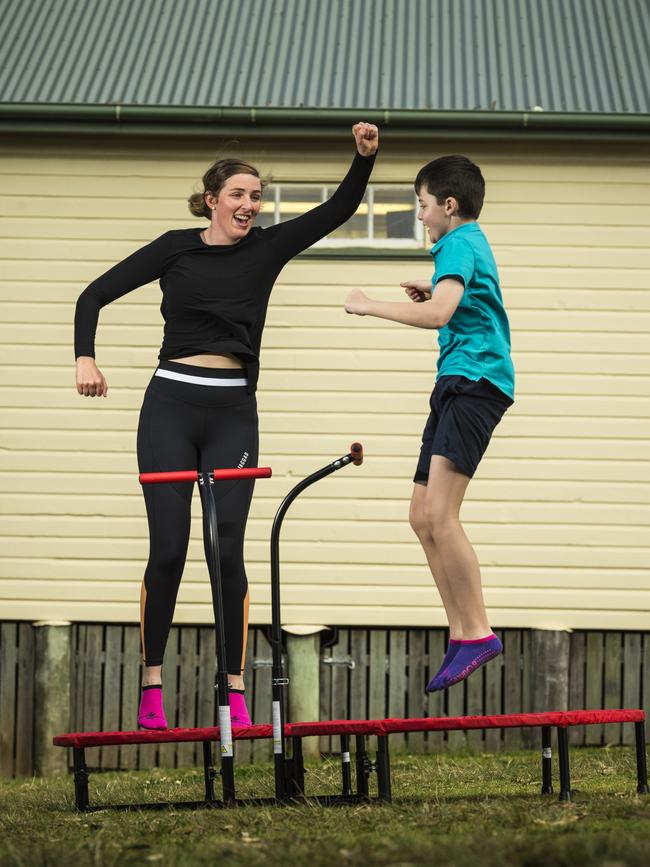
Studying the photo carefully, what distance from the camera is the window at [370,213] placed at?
10562 mm

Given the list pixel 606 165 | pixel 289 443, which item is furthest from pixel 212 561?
pixel 606 165

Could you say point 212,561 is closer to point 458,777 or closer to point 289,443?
point 458,777

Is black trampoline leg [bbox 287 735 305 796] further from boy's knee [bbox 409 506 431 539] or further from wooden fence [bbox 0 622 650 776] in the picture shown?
wooden fence [bbox 0 622 650 776]

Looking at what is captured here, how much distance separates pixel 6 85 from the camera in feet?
34.6

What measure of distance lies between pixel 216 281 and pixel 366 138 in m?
0.81

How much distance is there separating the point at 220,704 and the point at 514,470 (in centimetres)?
567

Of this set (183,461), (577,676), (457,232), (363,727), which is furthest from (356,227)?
(363,727)

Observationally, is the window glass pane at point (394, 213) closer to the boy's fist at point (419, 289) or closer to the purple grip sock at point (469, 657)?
the boy's fist at point (419, 289)

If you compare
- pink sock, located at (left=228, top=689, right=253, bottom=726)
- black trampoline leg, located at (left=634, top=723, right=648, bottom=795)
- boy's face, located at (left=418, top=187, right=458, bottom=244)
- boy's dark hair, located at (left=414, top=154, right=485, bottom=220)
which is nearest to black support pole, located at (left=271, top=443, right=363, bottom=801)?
pink sock, located at (left=228, top=689, right=253, bottom=726)

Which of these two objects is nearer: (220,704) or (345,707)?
(220,704)

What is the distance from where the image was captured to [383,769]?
5.32 m

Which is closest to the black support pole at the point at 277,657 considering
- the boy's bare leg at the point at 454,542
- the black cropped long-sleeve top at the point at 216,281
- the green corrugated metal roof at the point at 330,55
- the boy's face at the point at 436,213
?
the boy's bare leg at the point at 454,542

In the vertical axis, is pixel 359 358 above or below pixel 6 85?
below

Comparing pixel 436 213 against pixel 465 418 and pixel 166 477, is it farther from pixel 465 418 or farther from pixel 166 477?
pixel 166 477
